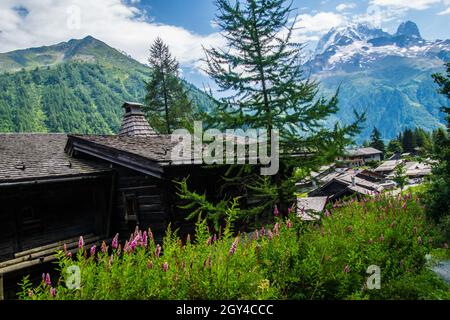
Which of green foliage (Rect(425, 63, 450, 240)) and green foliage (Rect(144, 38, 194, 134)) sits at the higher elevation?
green foliage (Rect(144, 38, 194, 134))

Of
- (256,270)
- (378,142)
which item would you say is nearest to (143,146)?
(256,270)

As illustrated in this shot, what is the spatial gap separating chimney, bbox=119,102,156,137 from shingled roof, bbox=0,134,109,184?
4.06m

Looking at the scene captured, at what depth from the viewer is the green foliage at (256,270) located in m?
4.18

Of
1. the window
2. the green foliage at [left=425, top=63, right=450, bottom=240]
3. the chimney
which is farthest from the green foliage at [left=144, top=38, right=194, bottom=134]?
the green foliage at [left=425, top=63, right=450, bottom=240]

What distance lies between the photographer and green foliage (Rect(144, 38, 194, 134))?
99.3 feet

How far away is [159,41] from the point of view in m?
33.6

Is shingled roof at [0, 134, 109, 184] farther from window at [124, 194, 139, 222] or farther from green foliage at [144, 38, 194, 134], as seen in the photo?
green foliage at [144, 38, 194, 134]

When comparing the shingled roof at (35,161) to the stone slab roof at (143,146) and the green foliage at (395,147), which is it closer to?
the stone slab roof at (143,146)

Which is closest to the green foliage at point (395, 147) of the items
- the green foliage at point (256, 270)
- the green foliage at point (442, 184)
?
the green foliage at point (442, 184)

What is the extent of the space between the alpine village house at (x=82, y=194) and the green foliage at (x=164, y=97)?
1739 cm

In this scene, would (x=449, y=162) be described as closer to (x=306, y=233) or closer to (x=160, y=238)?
(x=306, y=233)

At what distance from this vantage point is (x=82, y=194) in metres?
11.7
